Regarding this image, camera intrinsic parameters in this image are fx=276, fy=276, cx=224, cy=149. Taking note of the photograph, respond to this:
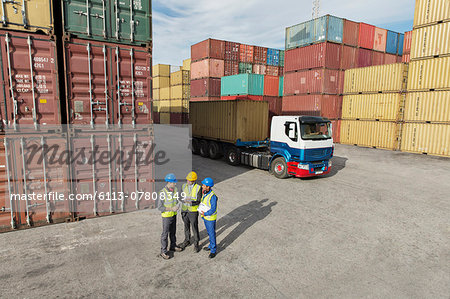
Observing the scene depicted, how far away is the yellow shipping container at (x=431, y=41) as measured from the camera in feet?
57.9

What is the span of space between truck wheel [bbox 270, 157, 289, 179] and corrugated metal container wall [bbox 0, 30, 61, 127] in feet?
29.6

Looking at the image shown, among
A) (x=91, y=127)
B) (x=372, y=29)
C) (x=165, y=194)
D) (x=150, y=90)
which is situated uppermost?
(x=372, y=29)

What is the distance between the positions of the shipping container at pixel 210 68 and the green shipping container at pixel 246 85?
3649mm

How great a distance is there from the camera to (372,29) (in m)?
24.9

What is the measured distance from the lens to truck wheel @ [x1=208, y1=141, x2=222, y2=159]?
1688 centimetres

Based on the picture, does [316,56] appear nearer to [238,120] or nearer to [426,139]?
[426,139]

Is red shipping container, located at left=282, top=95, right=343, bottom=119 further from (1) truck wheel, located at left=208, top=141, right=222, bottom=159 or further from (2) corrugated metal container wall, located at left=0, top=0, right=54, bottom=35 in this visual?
(2) corrugated metal container wall, located at left=0, top=0, right=54, bottom=35

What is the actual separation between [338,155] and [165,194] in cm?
1609

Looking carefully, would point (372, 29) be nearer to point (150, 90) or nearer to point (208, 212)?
point (150, 90)

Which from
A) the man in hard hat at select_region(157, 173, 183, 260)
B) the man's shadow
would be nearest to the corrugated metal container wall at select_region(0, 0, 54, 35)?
the man in hard hat at select_region(157, 173, 183, 260)

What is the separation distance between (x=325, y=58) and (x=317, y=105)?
3.85 meters

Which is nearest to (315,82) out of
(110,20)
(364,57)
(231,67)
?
(364,57)

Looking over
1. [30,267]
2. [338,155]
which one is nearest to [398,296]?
[30,267]

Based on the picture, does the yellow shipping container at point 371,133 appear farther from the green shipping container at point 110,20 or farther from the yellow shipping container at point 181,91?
the yellow shipping container at point 181,91
